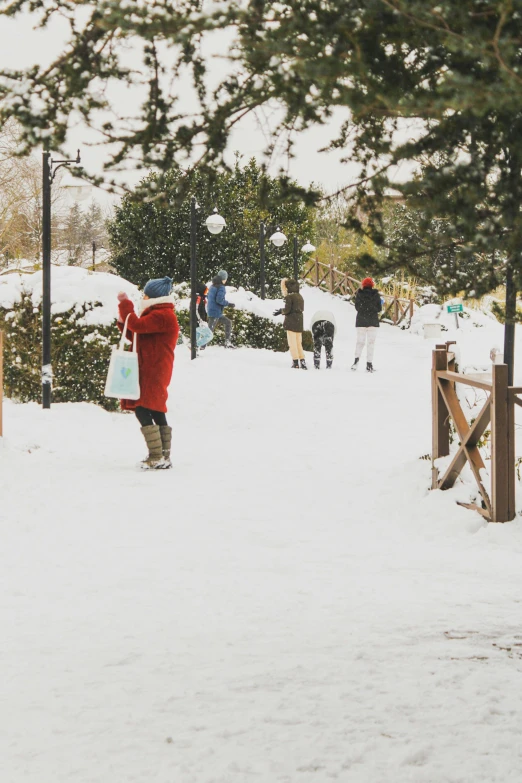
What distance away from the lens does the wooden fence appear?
5953 millimetres

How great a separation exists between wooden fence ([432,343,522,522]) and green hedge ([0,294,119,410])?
17.2 ft

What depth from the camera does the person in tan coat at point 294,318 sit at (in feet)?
57.3

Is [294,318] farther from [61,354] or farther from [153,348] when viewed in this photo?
[153,348]

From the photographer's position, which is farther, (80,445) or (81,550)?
(80,445)

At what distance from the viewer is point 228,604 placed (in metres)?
4.72

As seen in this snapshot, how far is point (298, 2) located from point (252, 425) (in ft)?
31.1

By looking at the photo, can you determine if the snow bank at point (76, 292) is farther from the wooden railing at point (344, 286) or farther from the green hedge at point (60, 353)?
the wooden railing at point (344, 286)

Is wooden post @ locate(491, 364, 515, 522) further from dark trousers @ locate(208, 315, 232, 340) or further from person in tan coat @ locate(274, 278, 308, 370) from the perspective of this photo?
dark trousers @ locate(208, 315, 232, 340)

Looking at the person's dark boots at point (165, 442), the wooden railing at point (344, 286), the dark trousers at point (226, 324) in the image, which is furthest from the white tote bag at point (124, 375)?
the wooden railing at point (344, 286)

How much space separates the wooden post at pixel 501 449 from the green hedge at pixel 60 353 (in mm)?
6338

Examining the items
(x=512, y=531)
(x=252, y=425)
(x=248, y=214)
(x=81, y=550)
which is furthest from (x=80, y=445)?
(x=248, y=214)

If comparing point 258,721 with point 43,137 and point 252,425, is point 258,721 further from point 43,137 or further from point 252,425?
point 252,425

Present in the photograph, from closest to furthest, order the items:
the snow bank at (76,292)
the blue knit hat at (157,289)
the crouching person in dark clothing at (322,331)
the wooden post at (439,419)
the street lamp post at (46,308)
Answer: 1. the wooden post at (439,419)
2. the blue knit hat at (157,289)
3. the street lamp post at (46,308)
4. the snow bank at (76,292)
5. the crouching person in dark clothing at (322,331)

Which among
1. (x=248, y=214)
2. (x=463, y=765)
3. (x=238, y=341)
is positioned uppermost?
(x=248, y=214)
